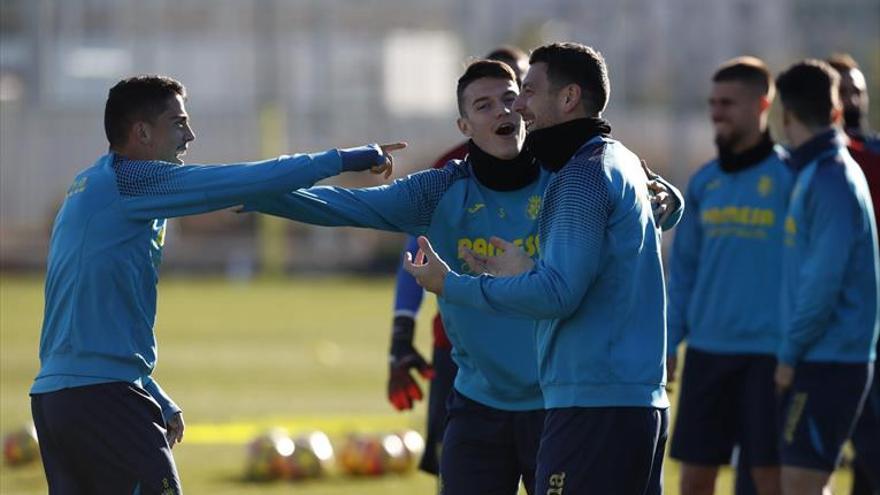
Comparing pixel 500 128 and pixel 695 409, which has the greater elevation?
pixel 500 128

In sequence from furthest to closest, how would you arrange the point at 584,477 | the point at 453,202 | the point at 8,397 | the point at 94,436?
the point at 8,397 → the point at 453,202 → the point at 94,436 → the point at 584,477

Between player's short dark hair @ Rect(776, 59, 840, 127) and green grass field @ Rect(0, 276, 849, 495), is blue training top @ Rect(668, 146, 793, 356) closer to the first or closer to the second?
player's short dark hair @ Rect(776, 59, 840, 127)

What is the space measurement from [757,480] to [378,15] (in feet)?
199

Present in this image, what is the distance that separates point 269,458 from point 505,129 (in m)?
5.84

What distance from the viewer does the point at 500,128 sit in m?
7.53

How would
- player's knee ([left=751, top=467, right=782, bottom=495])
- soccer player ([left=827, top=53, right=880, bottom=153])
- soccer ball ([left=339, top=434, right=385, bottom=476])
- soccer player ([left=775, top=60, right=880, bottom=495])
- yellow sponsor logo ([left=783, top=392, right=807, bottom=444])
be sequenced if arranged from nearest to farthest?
1. soccer player ([left=775, top=60, right=880, bottom=495])
2. yellow sponsor logo ([left=783, top=392, right=807, bottom=444])
3. player's knee ([left=751, top=467, right=782, bottom=495])
4. soccer player ([left=827, top=53, right=880, bottom=153])
5. soccer ball ([left=339, top=434, right=385, bottom=476])

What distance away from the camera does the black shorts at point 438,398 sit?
868cm

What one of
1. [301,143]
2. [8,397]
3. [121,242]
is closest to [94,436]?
[121,242]

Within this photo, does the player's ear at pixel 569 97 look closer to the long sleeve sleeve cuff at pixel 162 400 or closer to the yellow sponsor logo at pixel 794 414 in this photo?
the long sleeve sleeve cuff at pixel 162 400

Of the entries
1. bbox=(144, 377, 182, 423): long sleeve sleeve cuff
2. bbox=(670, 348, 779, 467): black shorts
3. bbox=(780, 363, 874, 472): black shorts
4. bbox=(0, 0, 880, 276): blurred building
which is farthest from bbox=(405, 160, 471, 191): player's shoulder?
bbox=(0, 0, 880, 276): blurred building

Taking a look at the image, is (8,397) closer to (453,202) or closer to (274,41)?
(453,202)

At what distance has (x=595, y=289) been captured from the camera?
6.07 meters

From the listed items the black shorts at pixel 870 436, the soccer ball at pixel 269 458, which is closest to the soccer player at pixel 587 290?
the black shorts at pixel 870 436

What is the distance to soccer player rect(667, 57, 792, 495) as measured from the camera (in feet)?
31.7
